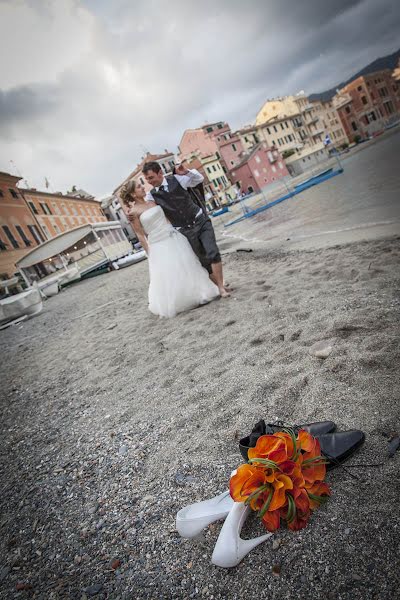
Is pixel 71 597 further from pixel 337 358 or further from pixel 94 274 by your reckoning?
pixel 94 274

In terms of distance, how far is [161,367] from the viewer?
121 inches

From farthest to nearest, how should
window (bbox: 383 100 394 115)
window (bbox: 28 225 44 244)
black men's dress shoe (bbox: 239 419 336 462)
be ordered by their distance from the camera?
window (bbox: 383 100 394 115) → window (bbox: 28 225 44 244) → black men's dress shoe (bbox: 239 419 336 462)

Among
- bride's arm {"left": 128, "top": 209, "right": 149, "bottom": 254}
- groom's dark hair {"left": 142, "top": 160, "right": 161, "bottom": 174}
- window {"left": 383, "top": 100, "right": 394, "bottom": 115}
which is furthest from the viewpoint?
window {"left": 383, "top": 100, "right": 394, "bottom": 115}

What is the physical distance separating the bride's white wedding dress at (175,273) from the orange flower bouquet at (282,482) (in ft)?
10.8

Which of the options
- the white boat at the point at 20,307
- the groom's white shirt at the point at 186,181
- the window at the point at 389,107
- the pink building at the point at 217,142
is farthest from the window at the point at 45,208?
the window at the point at 389,107

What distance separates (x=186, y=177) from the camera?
161 inches

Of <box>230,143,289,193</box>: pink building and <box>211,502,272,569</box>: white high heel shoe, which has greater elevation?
<box>230,143,289,193</box>: pink building

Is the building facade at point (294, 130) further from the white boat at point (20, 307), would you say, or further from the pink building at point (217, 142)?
the white boat at point (20, 307)

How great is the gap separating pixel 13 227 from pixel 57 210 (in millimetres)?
10207

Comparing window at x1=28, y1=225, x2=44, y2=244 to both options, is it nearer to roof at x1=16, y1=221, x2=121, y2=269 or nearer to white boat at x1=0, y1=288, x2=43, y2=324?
roof at x1=16, y1=221, x2=121, y2=269

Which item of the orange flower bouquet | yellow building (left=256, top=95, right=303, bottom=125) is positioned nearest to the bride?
the orange flower bouquet

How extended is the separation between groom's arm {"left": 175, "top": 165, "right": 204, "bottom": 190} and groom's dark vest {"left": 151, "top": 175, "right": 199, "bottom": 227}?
6cm

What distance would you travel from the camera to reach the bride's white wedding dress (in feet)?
14.5

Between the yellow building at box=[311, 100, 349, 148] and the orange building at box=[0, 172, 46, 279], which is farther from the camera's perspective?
the yellow building at box=[311, 100, 349, 148]
